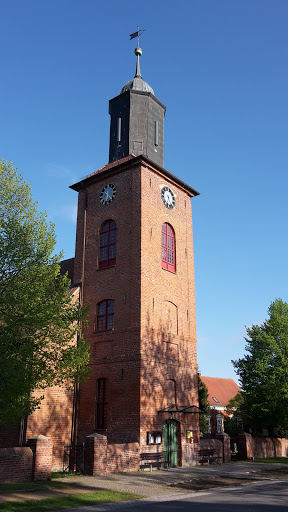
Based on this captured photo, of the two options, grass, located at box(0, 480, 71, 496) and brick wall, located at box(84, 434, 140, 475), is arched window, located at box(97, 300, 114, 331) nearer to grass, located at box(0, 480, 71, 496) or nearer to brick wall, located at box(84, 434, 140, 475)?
brick wall, located at box(84, 434, 140, 475)

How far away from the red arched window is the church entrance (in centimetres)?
777

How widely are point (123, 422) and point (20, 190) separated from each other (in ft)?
35.3

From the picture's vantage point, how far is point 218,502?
35.4 ft

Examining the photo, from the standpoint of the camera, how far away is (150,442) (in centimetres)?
1875

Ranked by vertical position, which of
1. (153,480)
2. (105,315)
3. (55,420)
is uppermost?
(105,315)

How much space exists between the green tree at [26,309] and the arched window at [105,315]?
4571 millimetres

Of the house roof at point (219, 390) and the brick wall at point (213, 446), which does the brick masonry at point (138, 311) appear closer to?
the brick wall at point (213, 446)

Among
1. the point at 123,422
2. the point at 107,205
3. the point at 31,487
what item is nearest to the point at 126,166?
the point at 107,205

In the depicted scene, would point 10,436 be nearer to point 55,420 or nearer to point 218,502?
point 55,420

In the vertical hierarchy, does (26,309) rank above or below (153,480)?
above

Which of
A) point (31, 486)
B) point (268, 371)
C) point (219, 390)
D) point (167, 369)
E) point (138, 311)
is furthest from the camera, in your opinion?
point (219, 390)

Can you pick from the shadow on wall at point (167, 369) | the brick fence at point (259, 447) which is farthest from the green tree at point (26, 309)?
the brick fence at point (259, 447)

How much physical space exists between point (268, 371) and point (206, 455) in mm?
8951

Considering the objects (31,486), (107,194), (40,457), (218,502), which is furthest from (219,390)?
(218,502)
